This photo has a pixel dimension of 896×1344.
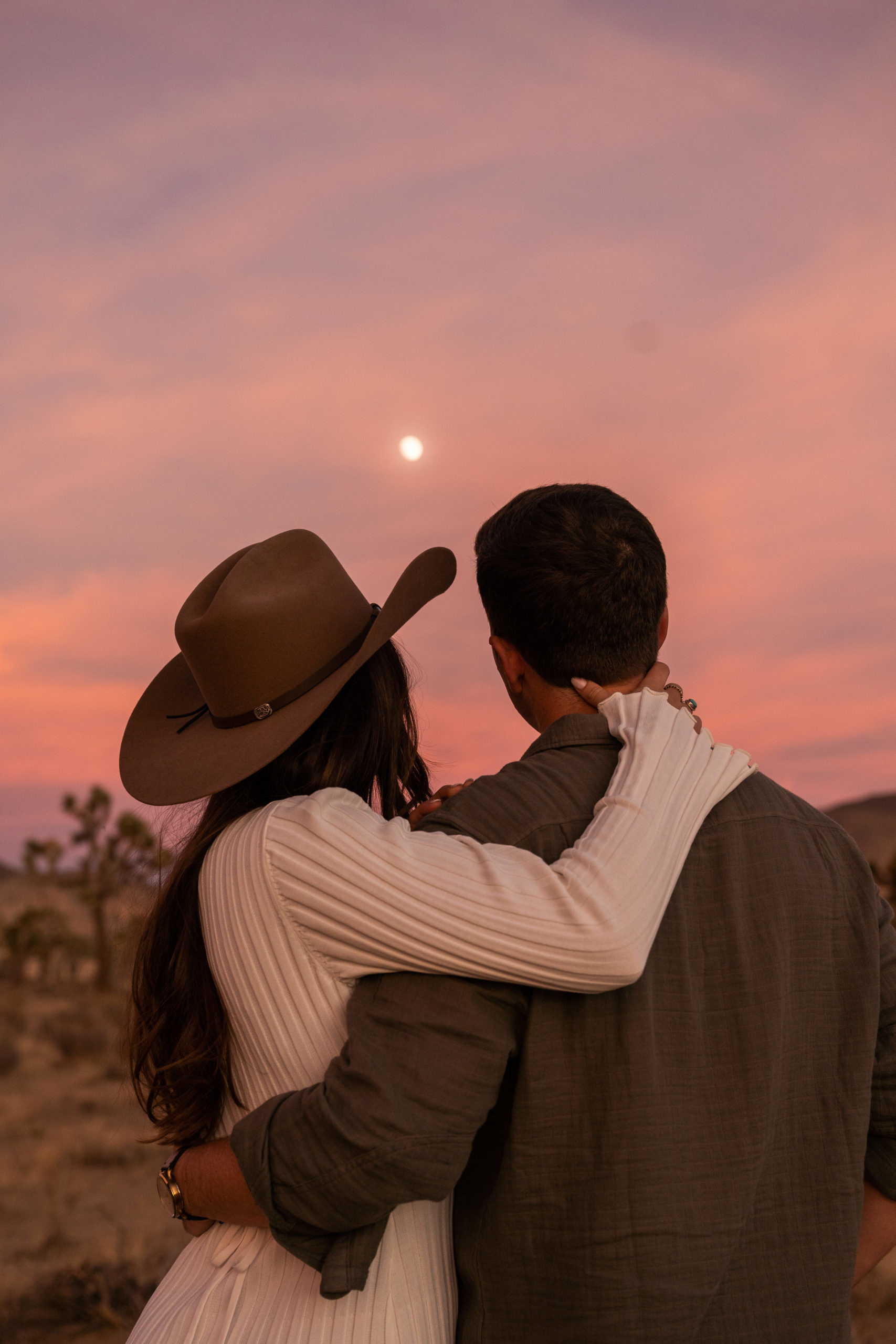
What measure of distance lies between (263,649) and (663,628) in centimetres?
87

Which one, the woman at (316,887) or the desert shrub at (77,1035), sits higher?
the woman at (316,887)

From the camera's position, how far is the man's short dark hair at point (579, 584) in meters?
2.21

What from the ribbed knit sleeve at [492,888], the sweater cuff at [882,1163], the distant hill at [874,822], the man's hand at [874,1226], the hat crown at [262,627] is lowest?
the distant hill at [874,822]

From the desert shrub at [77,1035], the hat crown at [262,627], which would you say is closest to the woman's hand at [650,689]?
the hat crown at [262,627]

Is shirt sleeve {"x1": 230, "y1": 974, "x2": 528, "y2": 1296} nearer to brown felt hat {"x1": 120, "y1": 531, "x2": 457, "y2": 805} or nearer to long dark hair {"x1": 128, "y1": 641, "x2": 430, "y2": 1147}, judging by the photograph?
long dark hair {"x1": 128, "y1": 641, "x2": 430, "y2": 1147}

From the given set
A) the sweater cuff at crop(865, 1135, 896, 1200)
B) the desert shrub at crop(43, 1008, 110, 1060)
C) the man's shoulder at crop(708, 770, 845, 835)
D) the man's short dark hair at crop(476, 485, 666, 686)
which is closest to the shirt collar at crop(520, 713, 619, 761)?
the man's short dark hair at crop(476, 485, 666, 686)

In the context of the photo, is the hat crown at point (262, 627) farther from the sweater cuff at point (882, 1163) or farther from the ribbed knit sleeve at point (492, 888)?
the sweater cuff at point (882, 1163)

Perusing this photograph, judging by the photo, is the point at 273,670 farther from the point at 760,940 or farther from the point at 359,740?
the point at 760,940

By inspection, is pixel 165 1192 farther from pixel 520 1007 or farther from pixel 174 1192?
pixel 520 1007

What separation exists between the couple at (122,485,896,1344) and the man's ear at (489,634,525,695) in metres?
0.01

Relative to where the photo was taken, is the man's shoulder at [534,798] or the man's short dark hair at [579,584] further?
the man's short dark hair at [579,584]

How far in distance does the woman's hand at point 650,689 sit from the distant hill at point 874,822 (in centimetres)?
4021

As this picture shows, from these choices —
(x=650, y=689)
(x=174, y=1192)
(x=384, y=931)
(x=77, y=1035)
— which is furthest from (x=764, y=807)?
(x=77, y=1035)

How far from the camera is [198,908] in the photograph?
2.21 meters
